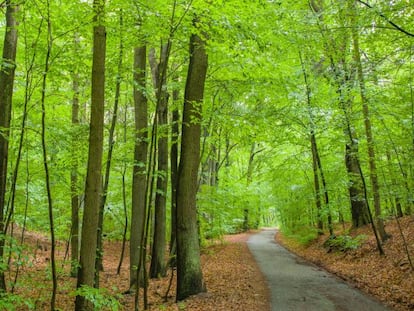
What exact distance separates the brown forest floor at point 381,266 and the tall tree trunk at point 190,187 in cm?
441

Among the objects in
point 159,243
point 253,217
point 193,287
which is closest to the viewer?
point 193,287

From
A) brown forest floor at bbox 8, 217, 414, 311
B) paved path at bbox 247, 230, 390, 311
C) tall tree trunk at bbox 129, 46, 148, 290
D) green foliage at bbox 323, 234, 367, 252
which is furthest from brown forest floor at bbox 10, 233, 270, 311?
green foliage at bbox 323, 234, 367, 252

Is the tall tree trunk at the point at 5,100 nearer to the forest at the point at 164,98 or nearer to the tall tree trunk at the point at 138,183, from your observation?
the forest at the point at 164,98

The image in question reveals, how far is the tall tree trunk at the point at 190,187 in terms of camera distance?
8391mm

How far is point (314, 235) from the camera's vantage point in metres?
18.4

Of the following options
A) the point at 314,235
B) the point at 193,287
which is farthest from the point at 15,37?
the point at 314,235

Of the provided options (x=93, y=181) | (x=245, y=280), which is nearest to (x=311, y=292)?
(x=245, y=280)

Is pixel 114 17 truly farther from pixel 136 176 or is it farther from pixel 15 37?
pixel 136 176

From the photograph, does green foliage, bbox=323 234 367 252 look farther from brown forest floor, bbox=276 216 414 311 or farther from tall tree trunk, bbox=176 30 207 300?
tall tree trunk, bbox=176 30 207 300

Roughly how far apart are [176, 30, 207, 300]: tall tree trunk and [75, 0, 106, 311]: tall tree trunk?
301cm

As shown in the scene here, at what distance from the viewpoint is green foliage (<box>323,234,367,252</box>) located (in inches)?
493

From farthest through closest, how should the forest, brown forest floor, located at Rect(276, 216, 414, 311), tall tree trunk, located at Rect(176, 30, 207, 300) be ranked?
tall tree trunk, located at Rect(176, 30, 207, 300) < brown forest floor, located at Rect(276, 216, 414, 311) < the forest

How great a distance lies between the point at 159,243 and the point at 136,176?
2.92 meters

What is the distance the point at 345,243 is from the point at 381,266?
120 inches
